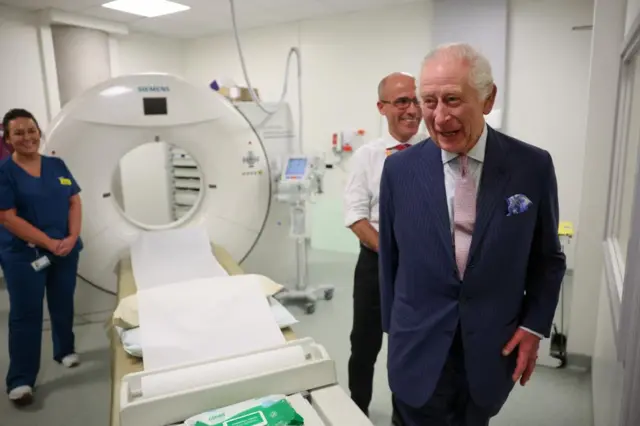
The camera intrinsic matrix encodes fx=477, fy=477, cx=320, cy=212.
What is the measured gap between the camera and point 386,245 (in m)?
1.24

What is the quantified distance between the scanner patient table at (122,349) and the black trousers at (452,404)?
0.55 meters

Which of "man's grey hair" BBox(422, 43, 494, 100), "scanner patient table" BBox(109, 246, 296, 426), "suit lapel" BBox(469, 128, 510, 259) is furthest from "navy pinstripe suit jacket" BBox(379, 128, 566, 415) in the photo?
"scanner patient table" BBox(109, 246, 296, 426)

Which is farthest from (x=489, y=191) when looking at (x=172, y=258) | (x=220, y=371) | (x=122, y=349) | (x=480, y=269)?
(x=172, y=258)

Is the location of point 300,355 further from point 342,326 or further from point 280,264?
point 280,264

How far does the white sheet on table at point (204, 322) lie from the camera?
1423mm

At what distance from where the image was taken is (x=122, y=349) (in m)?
1.52

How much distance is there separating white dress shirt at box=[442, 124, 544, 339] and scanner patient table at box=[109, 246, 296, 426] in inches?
31.1

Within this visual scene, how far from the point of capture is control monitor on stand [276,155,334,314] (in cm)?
301

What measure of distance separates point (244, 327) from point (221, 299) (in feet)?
0.56

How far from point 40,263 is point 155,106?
995mm

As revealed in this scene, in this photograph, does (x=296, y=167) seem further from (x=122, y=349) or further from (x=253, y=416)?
(x=253, y=416)

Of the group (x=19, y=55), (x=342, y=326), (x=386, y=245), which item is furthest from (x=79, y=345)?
(x=19, y=55)

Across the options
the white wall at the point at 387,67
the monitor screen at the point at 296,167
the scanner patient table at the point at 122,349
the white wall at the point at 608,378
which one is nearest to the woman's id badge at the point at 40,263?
the scanner patient table at the point at 122,349

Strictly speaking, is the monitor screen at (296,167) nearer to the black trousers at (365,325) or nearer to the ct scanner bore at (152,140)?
the ct scanner bore at (152,140)
